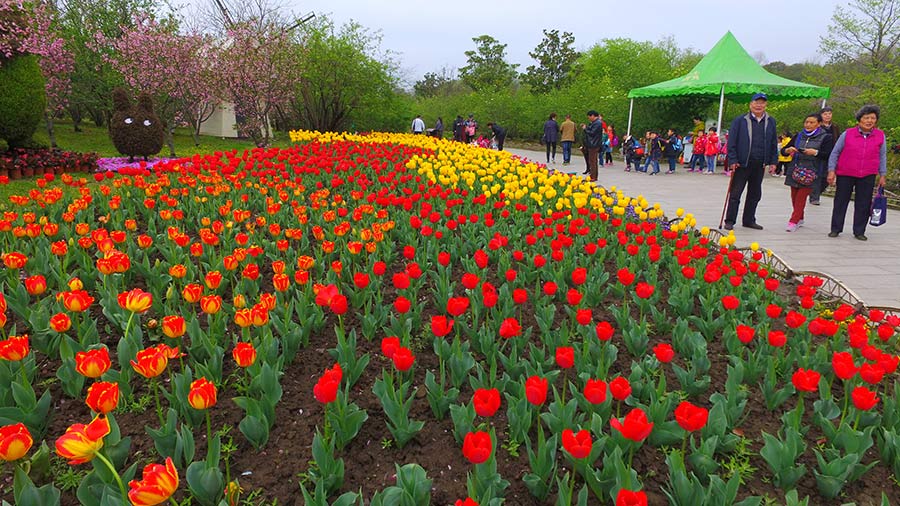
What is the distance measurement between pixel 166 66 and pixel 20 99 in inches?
301

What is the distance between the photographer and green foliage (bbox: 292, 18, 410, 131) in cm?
2322

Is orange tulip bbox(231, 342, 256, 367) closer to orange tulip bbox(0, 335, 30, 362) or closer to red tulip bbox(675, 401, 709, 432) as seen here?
orange tulip bbox(0, 335, 30, 362)

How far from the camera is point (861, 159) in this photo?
22.0 ft

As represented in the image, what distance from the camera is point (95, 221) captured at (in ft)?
17.6

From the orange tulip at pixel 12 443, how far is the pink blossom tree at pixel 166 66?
56.4 feet

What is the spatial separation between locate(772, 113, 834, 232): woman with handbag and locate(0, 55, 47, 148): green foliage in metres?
13.4

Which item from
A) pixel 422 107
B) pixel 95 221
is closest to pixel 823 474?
pixel 95 221

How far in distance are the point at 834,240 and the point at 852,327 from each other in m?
5.61


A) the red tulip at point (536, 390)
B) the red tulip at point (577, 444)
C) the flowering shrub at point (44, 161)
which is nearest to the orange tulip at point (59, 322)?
the red tulip at point (536, 390)

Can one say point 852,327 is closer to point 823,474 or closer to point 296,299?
point 823,474

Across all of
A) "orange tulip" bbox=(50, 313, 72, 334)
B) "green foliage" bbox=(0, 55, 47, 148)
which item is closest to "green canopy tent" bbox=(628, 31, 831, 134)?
"green foliage" bbox=(0, 55, 47, 148)

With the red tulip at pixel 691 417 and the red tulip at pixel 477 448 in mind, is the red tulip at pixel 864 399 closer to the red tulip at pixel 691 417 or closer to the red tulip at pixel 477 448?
the red tulip at pixel 691 417

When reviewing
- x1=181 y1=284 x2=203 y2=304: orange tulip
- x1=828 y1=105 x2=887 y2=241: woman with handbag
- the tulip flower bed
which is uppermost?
x1=828 y1=105 x2=887 y2=241: woman with handbag

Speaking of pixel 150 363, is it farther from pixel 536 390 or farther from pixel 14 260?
pixel 14 260
